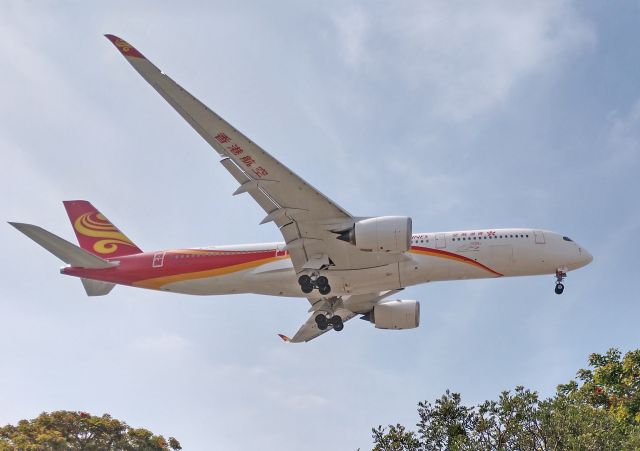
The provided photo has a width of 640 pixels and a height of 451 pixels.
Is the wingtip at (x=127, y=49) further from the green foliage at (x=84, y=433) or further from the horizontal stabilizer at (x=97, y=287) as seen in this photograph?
the green foliage at (x=84, y=433)

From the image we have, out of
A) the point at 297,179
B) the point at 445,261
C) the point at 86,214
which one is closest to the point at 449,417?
the point at 445,261

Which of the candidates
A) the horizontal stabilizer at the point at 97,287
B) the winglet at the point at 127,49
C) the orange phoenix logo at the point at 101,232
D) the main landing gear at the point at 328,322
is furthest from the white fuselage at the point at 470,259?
the winglet at the point at 127,49

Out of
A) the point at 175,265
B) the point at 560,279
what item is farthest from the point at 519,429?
the point at 175,265

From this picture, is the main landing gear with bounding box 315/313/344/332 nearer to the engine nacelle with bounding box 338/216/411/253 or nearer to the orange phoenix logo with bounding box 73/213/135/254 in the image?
the engine nacelle with bounding box 338/216/411/253

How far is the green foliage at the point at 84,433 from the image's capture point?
45031 millimetres

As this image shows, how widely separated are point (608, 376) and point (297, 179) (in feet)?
90.6

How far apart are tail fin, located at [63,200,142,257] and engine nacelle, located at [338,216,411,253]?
15510mm

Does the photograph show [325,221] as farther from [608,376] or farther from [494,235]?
[608,376]

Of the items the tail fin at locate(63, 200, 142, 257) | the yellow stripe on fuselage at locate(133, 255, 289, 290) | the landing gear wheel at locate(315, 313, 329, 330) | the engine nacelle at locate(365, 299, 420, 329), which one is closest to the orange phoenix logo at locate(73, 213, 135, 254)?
the tail fin at locate(63, 200, 142, 257)

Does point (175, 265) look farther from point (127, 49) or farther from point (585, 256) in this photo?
point (585, 256)

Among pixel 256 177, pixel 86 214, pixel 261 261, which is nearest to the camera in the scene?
pixel 256 177

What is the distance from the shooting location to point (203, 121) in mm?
27406

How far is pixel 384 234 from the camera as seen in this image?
98.0 ft

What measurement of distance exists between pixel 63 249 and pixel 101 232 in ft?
17.9
